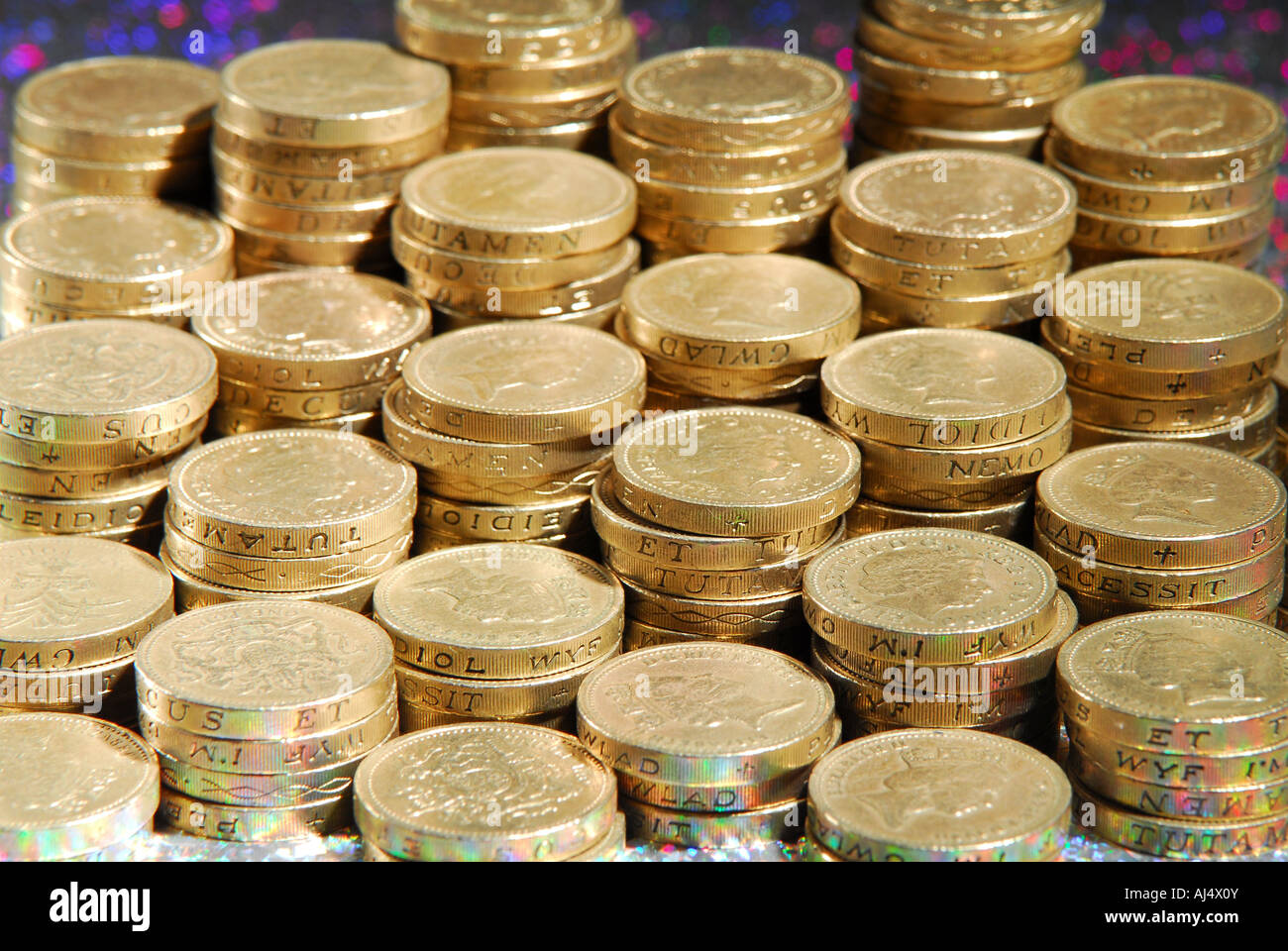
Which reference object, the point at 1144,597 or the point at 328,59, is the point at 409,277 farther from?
the point at 1144,597

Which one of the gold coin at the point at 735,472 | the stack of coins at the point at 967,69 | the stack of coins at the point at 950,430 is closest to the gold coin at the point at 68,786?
the gold coin at the point at 735,472

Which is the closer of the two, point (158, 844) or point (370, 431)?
point (158, 844)

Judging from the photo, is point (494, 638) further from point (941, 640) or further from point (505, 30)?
point (505, 30)

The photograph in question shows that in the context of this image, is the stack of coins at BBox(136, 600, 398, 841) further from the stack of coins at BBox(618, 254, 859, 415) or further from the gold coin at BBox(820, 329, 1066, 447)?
the gold coin at BBox(820, 329, 1066, 447)

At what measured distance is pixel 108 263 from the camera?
17.1 ft

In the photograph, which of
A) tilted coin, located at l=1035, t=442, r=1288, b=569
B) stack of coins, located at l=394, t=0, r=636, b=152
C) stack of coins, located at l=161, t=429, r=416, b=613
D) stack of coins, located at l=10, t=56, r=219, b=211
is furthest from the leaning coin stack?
stack of coins, located at l=10, t=56, r=219, b=211

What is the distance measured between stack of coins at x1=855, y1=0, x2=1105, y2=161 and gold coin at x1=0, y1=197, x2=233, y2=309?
5.81 ft

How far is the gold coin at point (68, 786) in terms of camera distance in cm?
397

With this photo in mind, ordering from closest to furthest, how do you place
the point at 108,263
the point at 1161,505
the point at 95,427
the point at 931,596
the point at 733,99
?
1. the point at 931,596
2. the point at 1161,505
3. the point at 95,427
4. the point at 108,263
5. the point at 733,99

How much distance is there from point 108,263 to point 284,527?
1.15 meters

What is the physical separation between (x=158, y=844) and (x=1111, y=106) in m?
3.07

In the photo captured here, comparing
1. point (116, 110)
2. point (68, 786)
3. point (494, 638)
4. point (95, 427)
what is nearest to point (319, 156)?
point (116, 110)

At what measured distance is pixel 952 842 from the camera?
387cm
